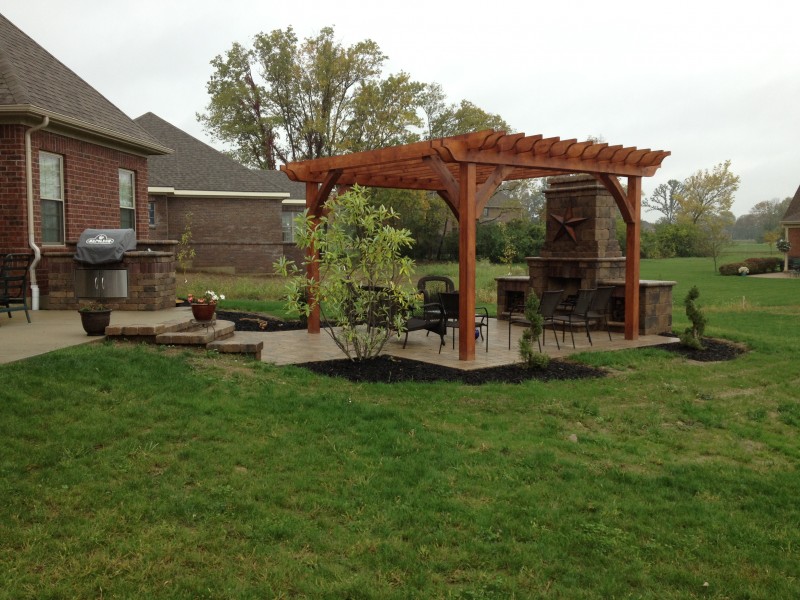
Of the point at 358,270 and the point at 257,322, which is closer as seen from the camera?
the point at 358,270

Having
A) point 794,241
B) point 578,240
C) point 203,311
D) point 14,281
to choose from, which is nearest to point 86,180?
point 14,281

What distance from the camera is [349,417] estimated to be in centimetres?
594

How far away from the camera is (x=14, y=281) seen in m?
10.6

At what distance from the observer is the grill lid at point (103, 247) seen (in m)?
10.9

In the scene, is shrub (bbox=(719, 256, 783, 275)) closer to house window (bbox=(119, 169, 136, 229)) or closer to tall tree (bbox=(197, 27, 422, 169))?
tall tree (bbox=(197, 27, 422, 169))

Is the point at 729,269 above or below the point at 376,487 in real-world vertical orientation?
above

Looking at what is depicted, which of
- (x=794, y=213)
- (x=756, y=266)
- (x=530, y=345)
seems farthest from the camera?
(x=794, y=213)

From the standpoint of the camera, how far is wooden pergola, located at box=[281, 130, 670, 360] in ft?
29.1

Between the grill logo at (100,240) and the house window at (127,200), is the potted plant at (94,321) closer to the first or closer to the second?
the grill logo at (100,240)

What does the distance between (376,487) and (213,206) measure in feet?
80.4

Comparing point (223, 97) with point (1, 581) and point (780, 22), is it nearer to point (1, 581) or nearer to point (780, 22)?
point (780, 22)

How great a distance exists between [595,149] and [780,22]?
3.66 meters

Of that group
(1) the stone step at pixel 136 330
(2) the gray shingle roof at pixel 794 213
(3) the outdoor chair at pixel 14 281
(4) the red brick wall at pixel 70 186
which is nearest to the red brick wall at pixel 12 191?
(4) the red brick wall at pixel 70 186

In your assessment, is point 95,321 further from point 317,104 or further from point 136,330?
point 317,104
